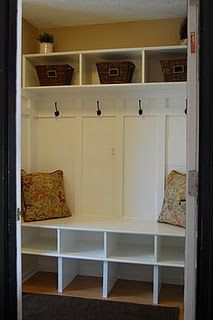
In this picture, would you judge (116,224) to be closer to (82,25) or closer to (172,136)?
(172,136)

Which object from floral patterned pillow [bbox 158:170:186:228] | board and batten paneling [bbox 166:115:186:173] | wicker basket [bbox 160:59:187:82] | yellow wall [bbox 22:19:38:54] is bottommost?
floral patterned pillow [bbox 158:170:186:228]

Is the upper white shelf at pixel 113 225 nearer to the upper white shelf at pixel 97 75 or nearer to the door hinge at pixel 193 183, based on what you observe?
the upper white shelf at pixel 97 75

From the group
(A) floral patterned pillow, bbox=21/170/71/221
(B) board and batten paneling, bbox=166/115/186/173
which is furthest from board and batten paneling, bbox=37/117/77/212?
(B) board and batten paneling, bbox=166/115/186/173

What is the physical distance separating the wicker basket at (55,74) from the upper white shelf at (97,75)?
2.5 inches

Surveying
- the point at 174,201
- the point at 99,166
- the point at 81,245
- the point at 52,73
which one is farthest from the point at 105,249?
the point at 52,73

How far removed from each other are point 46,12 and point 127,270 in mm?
2442

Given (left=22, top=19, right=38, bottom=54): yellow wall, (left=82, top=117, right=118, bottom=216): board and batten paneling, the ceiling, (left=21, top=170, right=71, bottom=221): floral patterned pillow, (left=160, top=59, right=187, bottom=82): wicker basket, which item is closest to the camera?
the ceiling

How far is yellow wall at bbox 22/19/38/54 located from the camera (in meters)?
3.61

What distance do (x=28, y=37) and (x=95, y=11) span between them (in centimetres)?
72

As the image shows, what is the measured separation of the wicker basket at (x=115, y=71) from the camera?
3.39 meters

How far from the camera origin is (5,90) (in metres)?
1.66

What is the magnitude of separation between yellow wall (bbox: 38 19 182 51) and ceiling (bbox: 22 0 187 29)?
63 mm

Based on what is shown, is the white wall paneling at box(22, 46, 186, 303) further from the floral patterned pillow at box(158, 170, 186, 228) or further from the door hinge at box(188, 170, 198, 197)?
the door hinge at box(188, 170, 198, 197)

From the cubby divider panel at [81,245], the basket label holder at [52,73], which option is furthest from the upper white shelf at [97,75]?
the cubby divider panel at [81,245]
